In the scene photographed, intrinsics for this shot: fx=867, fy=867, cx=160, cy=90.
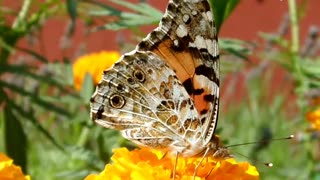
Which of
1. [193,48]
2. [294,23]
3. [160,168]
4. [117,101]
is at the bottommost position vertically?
[160,168]

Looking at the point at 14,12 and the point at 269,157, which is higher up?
the point at 269,157

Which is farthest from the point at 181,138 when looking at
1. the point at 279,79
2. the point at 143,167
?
the point at 279,79

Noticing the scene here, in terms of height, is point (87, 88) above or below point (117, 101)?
above

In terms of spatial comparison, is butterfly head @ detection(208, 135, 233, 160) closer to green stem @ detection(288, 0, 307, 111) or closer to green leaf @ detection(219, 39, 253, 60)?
green leaf @ detection(219, 39, 253, 60)

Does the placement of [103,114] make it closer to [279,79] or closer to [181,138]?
[181,138]

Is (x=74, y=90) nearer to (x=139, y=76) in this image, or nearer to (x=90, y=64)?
(x=90, y=64)

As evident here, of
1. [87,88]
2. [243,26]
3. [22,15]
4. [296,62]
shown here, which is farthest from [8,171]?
[243,26]

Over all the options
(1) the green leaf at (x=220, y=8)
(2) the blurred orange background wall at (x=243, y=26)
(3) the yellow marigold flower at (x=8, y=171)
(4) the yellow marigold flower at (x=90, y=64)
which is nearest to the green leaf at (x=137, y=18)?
(1) the green leaf at (x=220, y=8)
